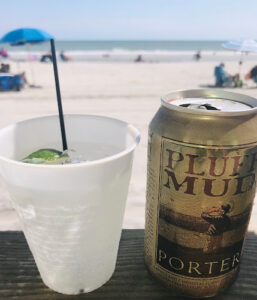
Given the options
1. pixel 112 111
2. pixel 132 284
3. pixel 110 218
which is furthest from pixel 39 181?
pixel 112 111

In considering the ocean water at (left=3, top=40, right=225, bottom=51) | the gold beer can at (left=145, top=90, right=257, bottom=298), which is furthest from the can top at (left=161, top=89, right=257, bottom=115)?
the ocean water at (left=3, top=40, right=225, bottom=51)

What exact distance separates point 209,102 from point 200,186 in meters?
0.23

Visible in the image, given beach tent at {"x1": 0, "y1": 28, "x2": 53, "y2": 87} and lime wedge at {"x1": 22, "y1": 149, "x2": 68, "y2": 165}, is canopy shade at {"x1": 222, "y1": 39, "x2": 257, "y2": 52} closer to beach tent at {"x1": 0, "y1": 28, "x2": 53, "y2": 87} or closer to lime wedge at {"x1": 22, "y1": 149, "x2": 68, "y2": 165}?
beach tent at {"x1": 0, "y1": 28, "x2": 53, "y2": 87}

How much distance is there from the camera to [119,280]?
2.87 ft

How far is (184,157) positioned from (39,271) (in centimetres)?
50

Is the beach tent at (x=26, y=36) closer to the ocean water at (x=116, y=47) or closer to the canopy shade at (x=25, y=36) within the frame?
the canopy shade at (x=25, y=36)

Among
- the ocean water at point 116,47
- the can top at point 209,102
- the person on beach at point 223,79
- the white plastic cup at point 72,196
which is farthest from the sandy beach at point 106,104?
the ocean water at point 116,47

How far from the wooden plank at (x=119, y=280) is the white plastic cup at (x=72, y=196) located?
0.03 metres

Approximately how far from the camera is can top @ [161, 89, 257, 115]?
71 centimetres

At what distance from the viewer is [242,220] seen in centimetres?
77

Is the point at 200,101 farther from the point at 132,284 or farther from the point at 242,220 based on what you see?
the point at 132,284

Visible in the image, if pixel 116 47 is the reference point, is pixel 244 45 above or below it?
above

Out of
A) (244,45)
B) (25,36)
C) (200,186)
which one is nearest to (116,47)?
(244,45)

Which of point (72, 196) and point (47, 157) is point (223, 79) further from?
point (72, 196)
